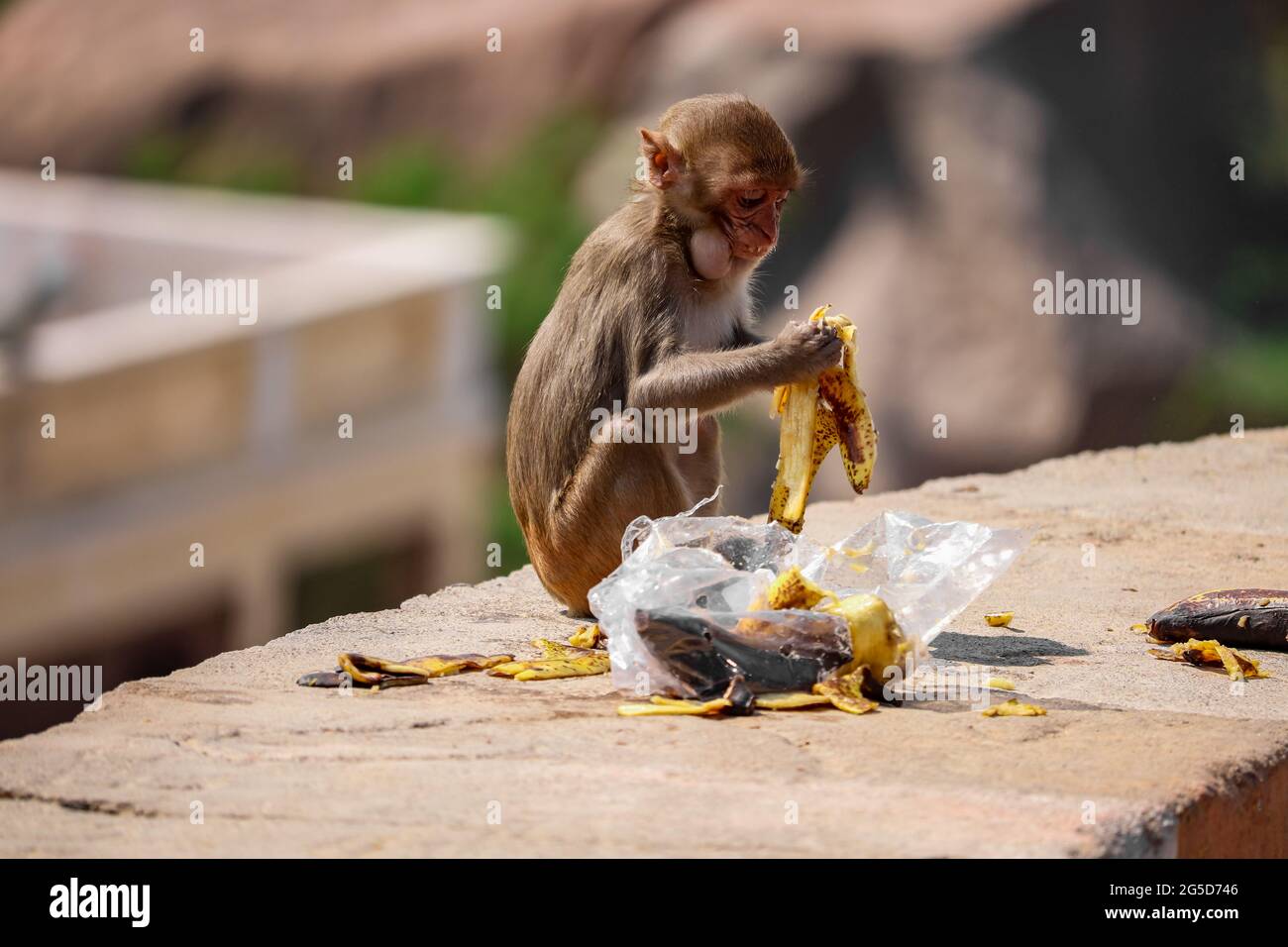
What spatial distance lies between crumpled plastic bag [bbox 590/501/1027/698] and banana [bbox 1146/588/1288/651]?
0.63m

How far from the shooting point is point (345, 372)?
14148 mm

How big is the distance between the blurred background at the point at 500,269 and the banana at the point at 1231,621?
7.21 m

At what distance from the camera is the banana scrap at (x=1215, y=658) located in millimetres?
5016

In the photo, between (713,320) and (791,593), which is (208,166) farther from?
(791,593)

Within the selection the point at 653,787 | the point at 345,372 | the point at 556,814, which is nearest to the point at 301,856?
the point at 556,814

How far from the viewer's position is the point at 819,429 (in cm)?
557

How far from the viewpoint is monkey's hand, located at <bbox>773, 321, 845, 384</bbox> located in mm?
5297

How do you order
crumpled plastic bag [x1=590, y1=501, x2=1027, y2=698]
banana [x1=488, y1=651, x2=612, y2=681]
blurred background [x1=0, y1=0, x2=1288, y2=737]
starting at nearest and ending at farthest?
1. crumpled plastic bag [x1=590, y1=501, x2=1027, y2=698]
2. banana [x1=488, y1=651, x2=612, y2=681]
3. blurred background [x1=0, y1=0, x2=1288, y2=737]

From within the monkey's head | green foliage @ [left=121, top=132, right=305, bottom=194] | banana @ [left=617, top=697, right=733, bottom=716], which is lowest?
banana @ [left=617, top=697, right=733, bottom=716]

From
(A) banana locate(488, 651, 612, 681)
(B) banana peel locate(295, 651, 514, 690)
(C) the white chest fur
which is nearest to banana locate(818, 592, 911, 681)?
(A) banana locate(488, 651, 612, 681)

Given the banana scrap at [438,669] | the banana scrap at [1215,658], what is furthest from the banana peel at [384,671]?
the banana scrap at [1215,658]

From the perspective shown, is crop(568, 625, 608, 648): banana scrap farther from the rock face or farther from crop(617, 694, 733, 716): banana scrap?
crop(617, 694, 733, 716): banana scrap

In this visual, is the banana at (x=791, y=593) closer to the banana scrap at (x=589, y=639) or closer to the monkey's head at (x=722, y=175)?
the banana scrap at (x=589, y=639)

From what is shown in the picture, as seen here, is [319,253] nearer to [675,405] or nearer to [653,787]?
[675,405]
